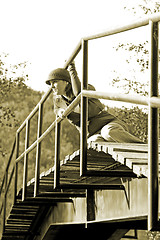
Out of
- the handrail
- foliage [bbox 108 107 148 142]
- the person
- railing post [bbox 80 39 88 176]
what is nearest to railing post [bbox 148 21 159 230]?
the handrail

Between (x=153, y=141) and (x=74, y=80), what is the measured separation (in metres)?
2.64

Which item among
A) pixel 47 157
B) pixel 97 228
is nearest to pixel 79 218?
pixel 97 228

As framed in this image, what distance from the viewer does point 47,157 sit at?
38.2 m

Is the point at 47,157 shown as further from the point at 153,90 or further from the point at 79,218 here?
the point at 153,90

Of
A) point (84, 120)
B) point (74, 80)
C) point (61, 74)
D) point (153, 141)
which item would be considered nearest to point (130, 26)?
point (153, 141)

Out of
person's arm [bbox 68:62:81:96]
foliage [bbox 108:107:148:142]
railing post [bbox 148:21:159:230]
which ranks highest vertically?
foliage [bbox 108:107:148:142]

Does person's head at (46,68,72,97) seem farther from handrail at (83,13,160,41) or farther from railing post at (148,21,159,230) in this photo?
railing post at (148,21,159,230)

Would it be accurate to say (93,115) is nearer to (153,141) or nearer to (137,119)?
(153,141)

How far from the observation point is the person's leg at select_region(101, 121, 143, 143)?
6.07 meters

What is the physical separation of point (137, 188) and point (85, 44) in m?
1.32

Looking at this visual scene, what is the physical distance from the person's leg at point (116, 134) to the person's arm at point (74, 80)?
1.49 ft

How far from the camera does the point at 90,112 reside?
645 cm

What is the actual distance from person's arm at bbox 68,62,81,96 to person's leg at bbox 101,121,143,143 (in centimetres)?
45

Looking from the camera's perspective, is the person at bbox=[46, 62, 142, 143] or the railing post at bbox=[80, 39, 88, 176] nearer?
the railing post at bbox=[80, 39, 88, 176]
